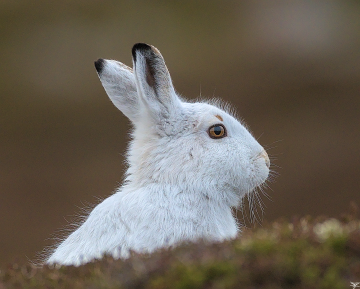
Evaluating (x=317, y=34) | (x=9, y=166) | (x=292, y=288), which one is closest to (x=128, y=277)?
(x=292, y=288)

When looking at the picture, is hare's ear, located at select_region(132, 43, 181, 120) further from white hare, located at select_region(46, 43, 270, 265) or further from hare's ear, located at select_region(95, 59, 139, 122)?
hare's ear, located at select_region(95, 59, 139, 122)

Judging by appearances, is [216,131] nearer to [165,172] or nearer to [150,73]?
[165,172]

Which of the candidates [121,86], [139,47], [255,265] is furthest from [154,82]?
[255,265]

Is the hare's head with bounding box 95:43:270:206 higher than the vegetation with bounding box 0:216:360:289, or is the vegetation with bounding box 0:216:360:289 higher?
the hare's head with bounding box 95:43:270:206

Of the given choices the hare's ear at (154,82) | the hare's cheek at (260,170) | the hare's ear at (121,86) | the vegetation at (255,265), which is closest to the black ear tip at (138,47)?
the hare's ear at (154,82)

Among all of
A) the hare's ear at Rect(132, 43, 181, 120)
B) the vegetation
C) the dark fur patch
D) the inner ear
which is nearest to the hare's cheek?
the hare's ear at Rect(132, 43, 181, 120)

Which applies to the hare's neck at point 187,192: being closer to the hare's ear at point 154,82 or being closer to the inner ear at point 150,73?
the hare's ear at point 154,82

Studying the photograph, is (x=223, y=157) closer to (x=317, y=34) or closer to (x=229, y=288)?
(x=229, y=288)
